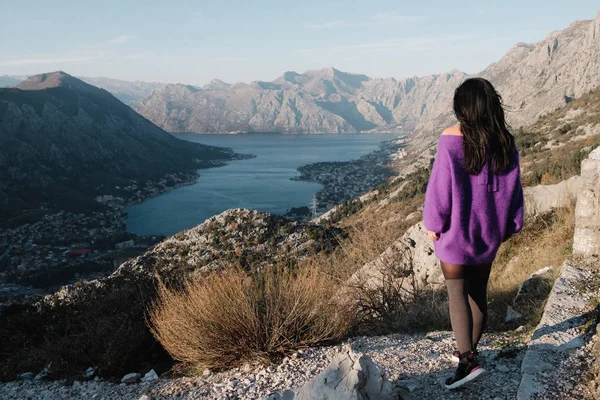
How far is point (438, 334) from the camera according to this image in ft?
12.5

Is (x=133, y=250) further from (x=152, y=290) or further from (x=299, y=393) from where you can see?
(x=299, y=393)

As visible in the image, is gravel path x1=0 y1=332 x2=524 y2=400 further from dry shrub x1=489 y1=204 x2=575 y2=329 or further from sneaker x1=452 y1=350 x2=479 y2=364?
dry shrub x1=489 y1=204 x2=575 y2=329

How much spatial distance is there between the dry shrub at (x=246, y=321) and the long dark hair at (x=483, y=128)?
216 cm

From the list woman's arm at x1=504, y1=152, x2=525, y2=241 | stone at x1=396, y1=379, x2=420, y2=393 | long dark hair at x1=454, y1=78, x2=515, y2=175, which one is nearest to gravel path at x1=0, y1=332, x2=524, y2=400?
stone at x1=396, y1=379, x2=420, y2=393

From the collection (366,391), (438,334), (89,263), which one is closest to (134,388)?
(366,391)

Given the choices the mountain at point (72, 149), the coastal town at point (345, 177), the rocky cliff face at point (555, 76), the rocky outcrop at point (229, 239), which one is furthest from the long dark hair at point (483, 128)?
the mountain at point (72, 149)

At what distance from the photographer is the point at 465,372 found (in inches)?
101

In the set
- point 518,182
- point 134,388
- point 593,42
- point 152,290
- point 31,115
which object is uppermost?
point 593,42

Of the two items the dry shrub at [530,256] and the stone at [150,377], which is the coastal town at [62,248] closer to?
the stone at [150,377]

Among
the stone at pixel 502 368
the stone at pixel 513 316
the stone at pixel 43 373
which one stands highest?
the stone at pixel 502 368

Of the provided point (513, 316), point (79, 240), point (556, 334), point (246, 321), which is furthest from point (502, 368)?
point (79, 240)

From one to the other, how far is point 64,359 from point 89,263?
155ft

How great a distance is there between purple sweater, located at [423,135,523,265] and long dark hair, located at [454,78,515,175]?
0.05 metres

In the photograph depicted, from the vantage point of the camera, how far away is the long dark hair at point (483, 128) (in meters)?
A: 2.21
